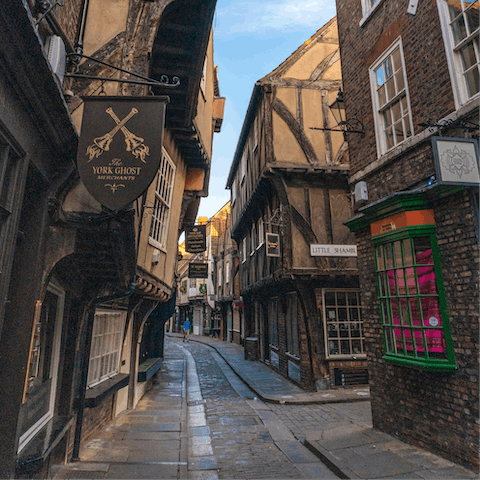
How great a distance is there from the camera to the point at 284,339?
13.6 metres

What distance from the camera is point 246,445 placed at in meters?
6.45

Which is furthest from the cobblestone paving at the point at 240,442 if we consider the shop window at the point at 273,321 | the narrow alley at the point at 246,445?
the shop window at the point at 273,321

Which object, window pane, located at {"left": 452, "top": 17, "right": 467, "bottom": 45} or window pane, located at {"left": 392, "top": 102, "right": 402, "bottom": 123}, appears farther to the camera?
window pane, located at {"left": 392, "top": 102, "right": 402, "bottom": 123}

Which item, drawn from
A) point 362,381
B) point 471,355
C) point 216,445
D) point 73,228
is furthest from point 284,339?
point 73,228

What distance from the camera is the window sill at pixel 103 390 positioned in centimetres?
571

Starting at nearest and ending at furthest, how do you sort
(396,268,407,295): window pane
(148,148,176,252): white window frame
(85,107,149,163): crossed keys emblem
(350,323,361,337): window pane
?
(85,107,149,163): crossed keys emblem < (396,268,407,295): window pane < (148,148,176,252): white window frame < (350,323,361,337): window pane

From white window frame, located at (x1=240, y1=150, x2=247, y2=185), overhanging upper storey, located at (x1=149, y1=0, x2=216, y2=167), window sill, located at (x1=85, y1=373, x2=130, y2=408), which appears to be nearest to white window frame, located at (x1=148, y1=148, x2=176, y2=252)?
overhanging upper storey, located at (x1=149, y1=0, x2=216, y2=167)

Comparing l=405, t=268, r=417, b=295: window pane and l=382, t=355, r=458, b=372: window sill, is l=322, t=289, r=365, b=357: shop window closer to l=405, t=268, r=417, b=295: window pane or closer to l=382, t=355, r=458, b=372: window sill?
l=382, t=355, r=458, b=372: window sill

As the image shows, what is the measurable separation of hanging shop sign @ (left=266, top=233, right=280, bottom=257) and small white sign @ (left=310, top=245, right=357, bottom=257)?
1.17 metres

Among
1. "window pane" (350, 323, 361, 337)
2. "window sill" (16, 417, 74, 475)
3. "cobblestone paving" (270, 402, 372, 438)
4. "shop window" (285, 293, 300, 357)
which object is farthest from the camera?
"shop window" (285, 293, 300, 357)

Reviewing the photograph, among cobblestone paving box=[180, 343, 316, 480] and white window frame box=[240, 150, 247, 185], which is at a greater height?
white window frame box=[240, 150, 247, 185]

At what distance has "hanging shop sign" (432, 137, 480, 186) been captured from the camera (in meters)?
4.73

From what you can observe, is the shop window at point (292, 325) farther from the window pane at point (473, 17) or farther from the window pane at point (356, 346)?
the window pane at point (473, 17)

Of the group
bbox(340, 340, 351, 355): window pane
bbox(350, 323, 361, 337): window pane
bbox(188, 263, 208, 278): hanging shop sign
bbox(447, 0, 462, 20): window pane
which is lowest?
bbox(340, 340, 351, 355): window pane
